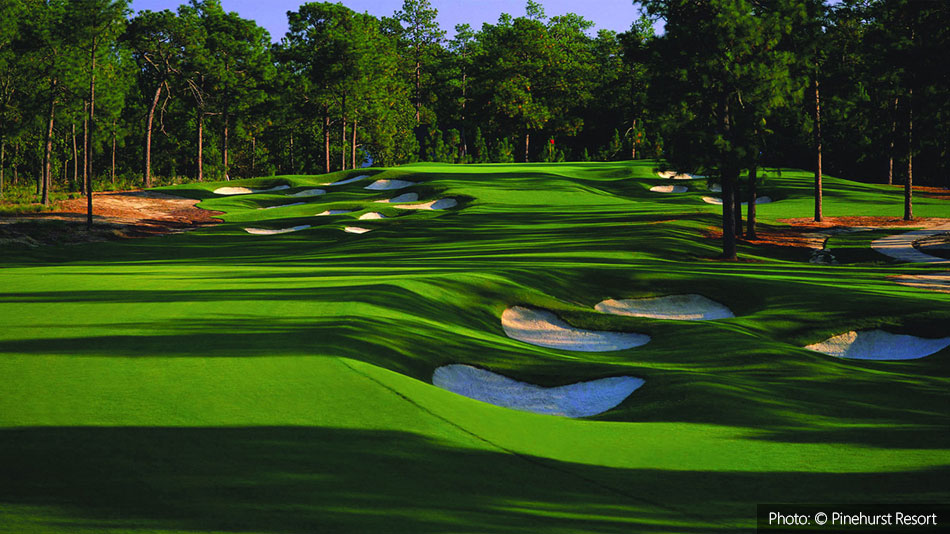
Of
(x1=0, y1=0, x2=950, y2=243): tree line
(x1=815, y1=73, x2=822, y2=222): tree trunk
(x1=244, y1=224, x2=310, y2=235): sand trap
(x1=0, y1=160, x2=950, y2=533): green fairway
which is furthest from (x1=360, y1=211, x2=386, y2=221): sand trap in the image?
(x1=815, y1=73, x2=822, y2=222): tree trunk

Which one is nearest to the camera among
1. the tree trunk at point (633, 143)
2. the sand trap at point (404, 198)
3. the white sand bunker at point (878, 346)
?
the white sand bunker at point (878, 346)

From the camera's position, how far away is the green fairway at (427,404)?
6.05 meters

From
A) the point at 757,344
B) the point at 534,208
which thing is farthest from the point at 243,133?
the point at 757,344

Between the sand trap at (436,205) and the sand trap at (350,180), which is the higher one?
the sand trap at (350,180)

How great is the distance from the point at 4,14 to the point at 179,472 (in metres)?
49.5

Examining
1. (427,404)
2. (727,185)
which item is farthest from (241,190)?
(427,404)

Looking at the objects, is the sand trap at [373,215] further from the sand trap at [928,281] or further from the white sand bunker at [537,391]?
the white sand bunker at [537,391]

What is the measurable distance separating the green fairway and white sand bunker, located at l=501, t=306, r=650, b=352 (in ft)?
1.42

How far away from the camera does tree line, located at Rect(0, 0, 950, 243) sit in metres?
27.9

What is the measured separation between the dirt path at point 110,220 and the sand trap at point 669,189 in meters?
30.4

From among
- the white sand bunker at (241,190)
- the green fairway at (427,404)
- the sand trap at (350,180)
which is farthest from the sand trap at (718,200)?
the white sand bunker at (241,190)

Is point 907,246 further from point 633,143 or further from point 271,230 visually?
point 633,143

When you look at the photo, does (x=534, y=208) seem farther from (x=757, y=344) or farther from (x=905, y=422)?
(x=905, y=422)

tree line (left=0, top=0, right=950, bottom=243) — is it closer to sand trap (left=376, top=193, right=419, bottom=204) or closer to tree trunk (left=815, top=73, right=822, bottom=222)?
tree trunk (left=815, top=73, right=822, bottom=222)
